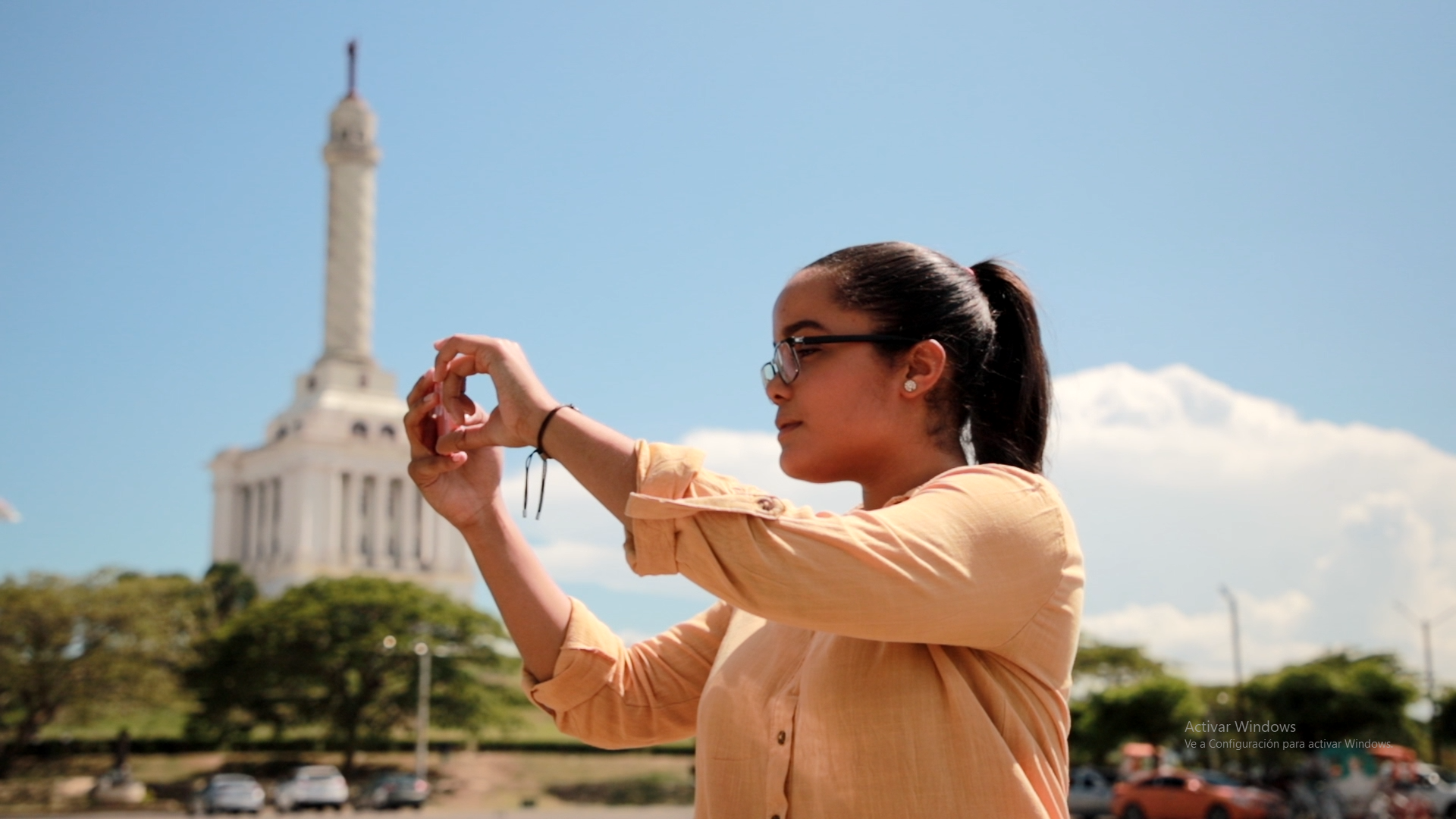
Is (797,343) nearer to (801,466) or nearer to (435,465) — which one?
(801,466)

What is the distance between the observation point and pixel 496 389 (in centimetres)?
162

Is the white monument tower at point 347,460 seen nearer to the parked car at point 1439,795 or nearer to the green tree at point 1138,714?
the green tree at point 1138,714

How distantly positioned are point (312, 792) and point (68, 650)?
10.7 m

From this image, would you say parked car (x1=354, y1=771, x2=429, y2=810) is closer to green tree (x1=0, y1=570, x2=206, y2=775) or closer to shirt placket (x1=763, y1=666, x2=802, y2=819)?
green tree (x1=0, y1=570, x2=206, y2=775)

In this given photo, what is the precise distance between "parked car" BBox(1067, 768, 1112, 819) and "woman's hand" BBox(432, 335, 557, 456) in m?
28.9

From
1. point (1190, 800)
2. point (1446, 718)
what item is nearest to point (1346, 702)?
point (1446, 718)

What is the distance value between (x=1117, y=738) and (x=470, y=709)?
17.4m

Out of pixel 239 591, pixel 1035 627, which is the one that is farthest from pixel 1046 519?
pixel 239 591

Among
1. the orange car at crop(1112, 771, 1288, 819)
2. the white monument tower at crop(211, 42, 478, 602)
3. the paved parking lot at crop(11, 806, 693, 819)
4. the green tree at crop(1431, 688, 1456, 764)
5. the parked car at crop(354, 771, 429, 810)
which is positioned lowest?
the paved parking lot at crop(11, 806, 693, 819)

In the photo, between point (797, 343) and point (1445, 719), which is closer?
point (797, 343)

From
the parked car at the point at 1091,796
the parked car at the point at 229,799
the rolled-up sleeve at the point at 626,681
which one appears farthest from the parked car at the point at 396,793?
the rolled-up sleeve at the point at 626,681

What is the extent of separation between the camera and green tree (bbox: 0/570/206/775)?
3750 cm

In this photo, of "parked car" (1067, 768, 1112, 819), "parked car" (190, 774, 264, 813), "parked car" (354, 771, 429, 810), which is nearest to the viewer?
"parked car" (1067, 768, 1112, 819)

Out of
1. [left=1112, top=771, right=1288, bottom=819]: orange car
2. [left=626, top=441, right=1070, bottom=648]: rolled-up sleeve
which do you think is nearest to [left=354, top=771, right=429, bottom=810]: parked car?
[left=1112, top=771, right=1288, bottom=819]: orange car
